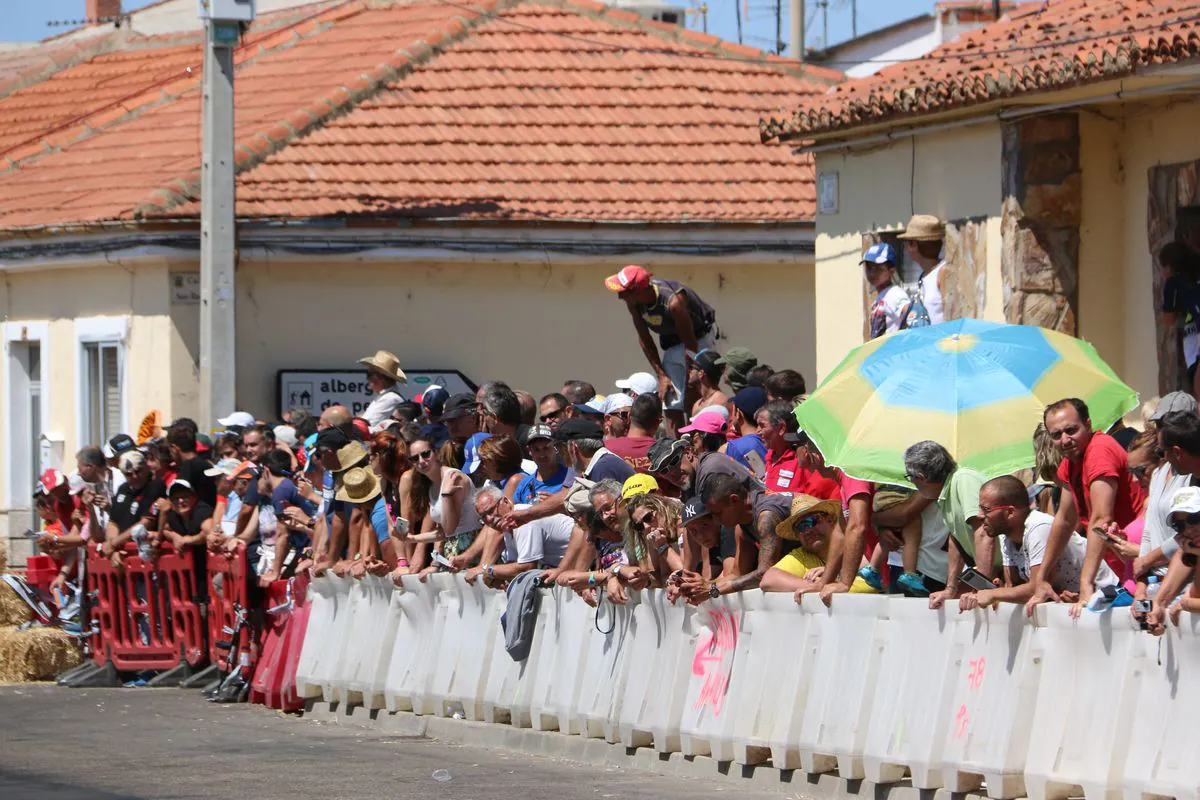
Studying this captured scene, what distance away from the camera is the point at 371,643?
14773mm

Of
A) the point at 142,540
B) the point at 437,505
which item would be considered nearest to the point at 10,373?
the point at 142,540

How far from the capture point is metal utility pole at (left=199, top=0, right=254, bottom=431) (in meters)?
19.3

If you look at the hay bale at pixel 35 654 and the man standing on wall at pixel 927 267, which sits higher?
the man standing on wall at pixel 927 267

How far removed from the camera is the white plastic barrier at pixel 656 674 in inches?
467

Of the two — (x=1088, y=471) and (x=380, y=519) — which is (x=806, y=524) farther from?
(x=380, y=519)

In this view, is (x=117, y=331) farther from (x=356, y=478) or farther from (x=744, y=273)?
(x=356, y=478)

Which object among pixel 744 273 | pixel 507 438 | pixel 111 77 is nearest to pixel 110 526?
pixel 507 438

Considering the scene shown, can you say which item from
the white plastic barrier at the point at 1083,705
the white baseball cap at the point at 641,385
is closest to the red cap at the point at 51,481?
the white baseball cap at the point at 641,385

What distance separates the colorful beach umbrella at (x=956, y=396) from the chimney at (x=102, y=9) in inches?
1044

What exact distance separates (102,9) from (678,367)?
23.3 m

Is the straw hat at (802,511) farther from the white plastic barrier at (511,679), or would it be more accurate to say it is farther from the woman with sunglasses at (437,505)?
the woman with sunglasses at (437,505)

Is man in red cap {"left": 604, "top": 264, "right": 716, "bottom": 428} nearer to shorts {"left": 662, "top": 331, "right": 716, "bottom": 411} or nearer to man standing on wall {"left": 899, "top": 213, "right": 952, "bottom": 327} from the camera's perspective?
shorts {"left": 662, "top": 331, "right": 716, "bottom": 411}

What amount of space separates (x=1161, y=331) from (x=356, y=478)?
528 cm

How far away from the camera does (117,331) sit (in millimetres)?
22547
